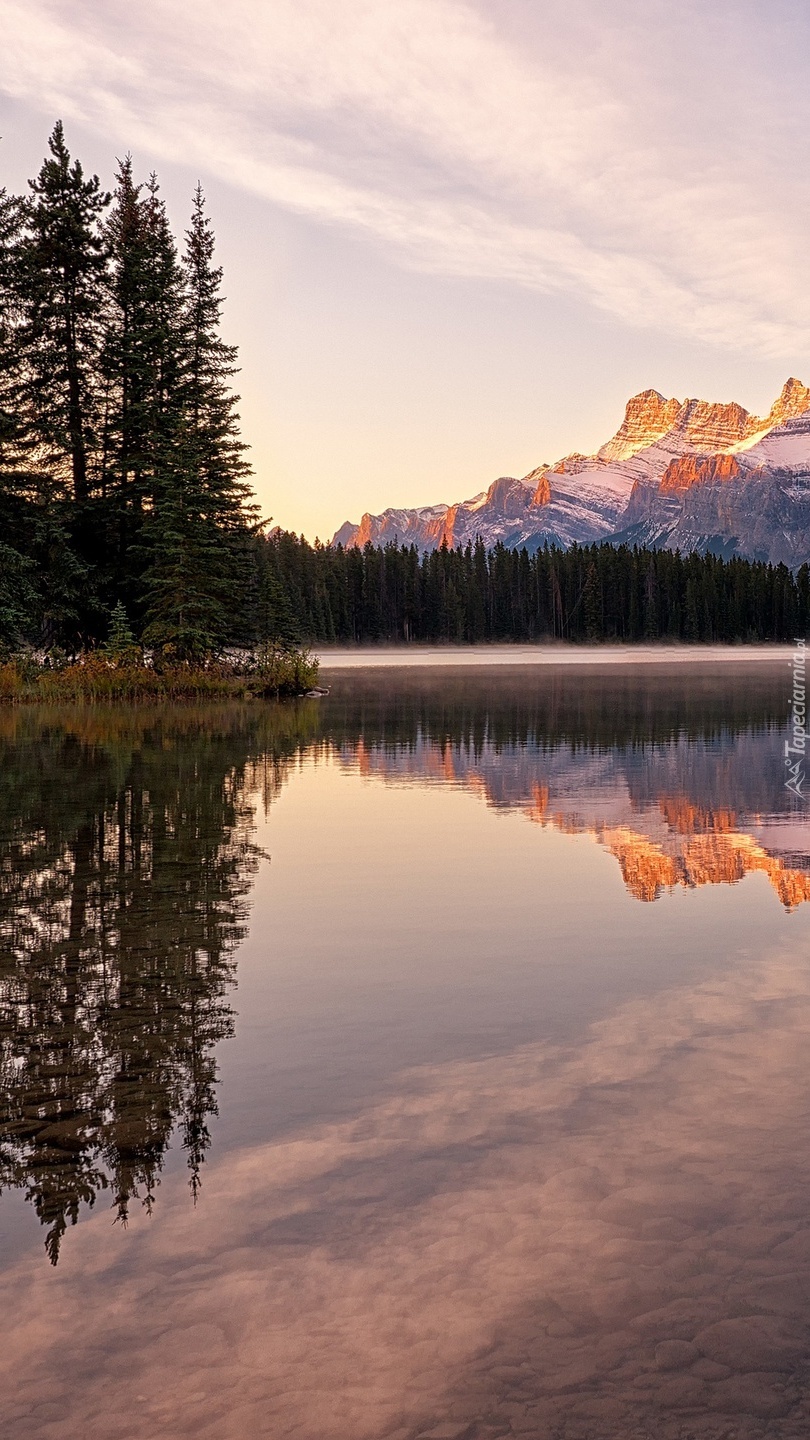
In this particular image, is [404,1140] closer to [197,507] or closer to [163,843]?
[163,843]

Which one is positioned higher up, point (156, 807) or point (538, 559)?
point (538, 559)

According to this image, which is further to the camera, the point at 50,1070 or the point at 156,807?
the point at 156,807

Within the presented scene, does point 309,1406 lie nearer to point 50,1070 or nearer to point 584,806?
point 50,1070

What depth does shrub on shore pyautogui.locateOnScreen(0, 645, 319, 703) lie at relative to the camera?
38.0 m

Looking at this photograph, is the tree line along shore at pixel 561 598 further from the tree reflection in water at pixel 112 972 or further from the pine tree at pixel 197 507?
the tree reflection in water at pixel 112 972

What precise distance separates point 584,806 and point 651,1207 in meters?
10.8

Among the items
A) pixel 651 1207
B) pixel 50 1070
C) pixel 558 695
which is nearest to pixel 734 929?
pixel 651 1207

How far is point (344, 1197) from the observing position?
4.55 meters

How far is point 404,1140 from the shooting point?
16.6 feet

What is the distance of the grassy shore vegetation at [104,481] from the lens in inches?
1610

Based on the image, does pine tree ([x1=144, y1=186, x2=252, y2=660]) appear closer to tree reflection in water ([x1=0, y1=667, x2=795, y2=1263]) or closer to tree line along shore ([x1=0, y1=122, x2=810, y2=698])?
tree line along shore ([x1=0, y1=122, x2=810, y2=698])

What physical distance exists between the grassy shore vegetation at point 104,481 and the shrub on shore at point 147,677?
8 centimetres

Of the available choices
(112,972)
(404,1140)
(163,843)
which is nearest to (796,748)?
(163,843)

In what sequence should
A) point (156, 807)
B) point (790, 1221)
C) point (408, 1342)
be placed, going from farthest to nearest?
point (156, 807)
point (790, 1221)
point (408, 1342)
